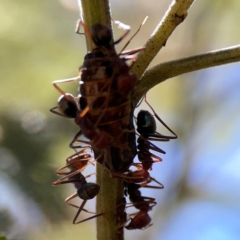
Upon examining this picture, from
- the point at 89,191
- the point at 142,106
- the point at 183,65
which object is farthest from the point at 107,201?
the point at 142,106

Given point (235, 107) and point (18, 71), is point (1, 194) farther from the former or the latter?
point (235, 107)

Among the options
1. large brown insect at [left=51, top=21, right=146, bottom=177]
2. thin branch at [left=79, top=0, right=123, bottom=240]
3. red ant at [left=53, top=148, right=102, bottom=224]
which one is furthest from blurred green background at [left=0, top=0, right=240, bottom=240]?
large brown insect at [left=51, top=21, right=146, bottom=177]

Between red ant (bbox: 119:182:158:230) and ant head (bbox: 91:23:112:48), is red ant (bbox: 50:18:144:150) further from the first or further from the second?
red ant (bbox: 119:182:158:230)

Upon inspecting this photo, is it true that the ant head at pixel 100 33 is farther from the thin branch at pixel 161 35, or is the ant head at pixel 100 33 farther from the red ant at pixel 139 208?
the red ant at pixel 139 208

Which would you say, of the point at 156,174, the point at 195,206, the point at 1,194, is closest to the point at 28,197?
the point at 1,194

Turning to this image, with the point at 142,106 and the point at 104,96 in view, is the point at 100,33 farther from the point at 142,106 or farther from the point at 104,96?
the point at 142,106
